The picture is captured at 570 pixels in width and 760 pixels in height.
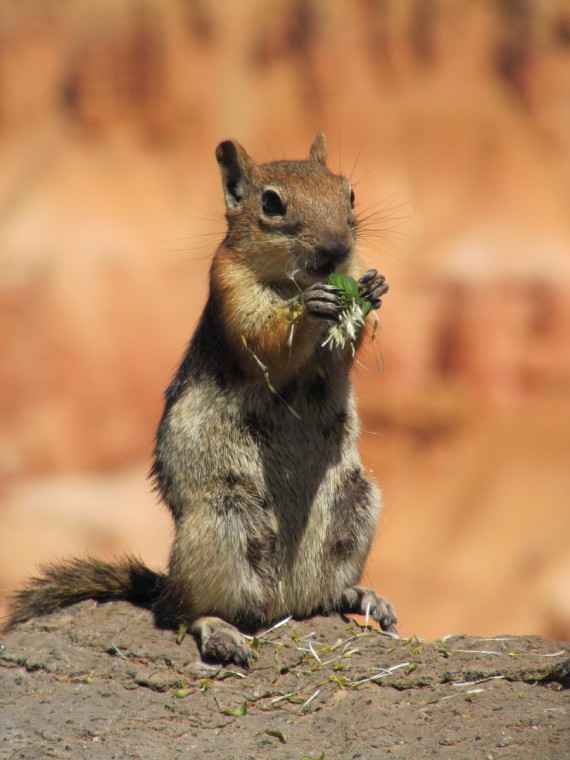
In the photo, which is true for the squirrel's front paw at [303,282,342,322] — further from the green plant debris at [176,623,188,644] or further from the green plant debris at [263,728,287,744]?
the green plant debris at [263,728,287,744]

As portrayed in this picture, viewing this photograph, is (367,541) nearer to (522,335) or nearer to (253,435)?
(253,435)

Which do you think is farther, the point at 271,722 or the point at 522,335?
the point at 522,335

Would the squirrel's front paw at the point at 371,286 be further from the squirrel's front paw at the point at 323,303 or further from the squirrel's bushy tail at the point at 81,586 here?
the squirrel's bushy tail at the point at 81,586

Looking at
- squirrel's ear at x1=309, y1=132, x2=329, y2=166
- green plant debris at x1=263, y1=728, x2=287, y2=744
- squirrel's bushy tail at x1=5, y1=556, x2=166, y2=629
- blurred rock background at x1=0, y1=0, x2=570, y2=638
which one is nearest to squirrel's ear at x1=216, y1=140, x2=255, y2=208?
squirrel's ear at x1=309, y1=132, x2=329, y2=166

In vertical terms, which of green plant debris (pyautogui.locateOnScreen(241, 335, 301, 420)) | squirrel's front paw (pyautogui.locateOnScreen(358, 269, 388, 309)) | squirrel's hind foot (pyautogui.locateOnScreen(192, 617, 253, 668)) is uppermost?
squirrel's front paw (pyautogui.locateOnScreen(358, 269, 388, 309))

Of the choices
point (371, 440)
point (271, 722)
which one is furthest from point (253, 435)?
point (371, 440)

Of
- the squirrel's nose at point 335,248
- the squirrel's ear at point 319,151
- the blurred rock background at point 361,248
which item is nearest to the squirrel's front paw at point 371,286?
the squirrel's nose at point 335,248

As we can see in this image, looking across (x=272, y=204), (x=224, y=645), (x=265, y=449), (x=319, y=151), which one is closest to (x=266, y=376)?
(x=265, y=449)
